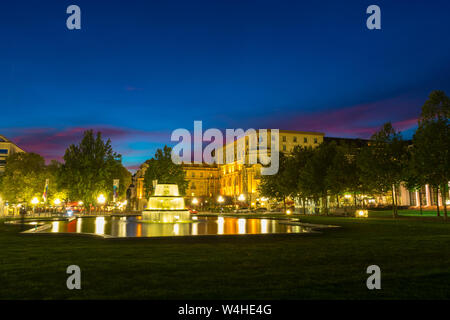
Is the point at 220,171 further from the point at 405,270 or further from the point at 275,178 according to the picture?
the point at 405,270

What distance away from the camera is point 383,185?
44.7 metres

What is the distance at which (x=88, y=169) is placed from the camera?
57.7 m

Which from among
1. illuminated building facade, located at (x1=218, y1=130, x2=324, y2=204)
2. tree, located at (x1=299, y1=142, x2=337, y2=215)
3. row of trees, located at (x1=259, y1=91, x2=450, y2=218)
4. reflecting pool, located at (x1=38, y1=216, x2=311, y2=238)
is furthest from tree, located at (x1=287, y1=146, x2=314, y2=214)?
illuminated building facade, located at (x1=218, y1=130, x2=324, y2=204)

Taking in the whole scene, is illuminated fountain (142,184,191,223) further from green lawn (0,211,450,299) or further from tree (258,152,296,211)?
tree (258,152,296,211)

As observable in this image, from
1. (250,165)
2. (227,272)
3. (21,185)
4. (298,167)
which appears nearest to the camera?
(227,272)

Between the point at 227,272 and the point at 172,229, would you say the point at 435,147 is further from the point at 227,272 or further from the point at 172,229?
the point at 227,272

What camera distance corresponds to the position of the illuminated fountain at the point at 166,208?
34812 mm

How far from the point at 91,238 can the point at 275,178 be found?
49.5 meters

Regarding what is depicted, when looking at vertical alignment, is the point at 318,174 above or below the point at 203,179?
below

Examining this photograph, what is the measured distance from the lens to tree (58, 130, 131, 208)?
57.3 meters

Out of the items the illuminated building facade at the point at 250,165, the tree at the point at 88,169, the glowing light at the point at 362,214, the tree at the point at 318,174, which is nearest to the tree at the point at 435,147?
the glowing light at the point at 362,214

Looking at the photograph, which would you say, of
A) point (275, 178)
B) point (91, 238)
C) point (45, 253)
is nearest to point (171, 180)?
point (275, 178)

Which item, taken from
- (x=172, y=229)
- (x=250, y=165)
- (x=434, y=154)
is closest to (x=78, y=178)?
(x=172, y=229)

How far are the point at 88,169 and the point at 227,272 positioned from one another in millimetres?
53532
